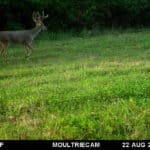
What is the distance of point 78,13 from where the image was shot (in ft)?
86.7

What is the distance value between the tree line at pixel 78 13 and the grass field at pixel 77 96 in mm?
6701

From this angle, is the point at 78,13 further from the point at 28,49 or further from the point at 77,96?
the point at 77,96

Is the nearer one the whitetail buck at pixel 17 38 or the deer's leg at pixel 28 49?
the deer's leg at pixel 28 49

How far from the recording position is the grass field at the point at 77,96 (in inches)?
319

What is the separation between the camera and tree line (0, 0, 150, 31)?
24297 millimetres

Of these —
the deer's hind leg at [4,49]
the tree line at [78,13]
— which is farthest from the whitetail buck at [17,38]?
the tree line at [78,13]

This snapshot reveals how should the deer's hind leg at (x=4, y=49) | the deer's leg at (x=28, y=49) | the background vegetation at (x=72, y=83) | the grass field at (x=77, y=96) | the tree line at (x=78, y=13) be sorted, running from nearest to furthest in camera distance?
the grass field at (x=77, y=96) < the background vegetation at (x=72, y=83) < the deer's hind leg at (x=4, y=49) < the deer's leg at (x=28, y=49) < the tree line at (x=78, y=13)

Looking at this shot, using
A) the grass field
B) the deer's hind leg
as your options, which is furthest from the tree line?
the grass field

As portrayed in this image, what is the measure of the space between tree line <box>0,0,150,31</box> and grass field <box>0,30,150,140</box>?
6.70 m

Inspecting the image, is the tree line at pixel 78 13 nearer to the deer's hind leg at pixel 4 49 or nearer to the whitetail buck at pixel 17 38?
the whitetail buck at pixel 17 38

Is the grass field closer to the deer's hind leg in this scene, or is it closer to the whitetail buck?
the deer's hind leg

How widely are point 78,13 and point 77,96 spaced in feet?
54.7

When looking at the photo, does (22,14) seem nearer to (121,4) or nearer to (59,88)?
(121,4)

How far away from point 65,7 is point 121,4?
3239mm
